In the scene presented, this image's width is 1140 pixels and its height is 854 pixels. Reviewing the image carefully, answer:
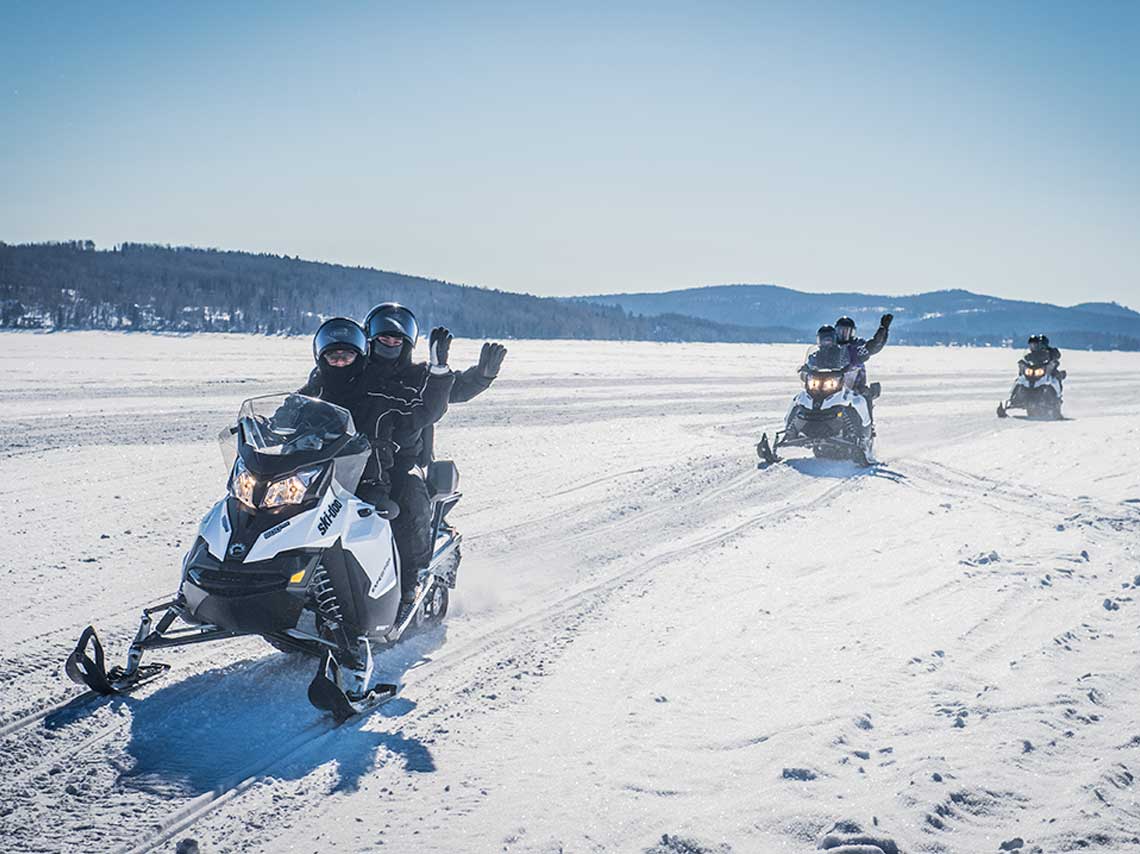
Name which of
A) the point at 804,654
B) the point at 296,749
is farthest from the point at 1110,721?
the point at 296,749

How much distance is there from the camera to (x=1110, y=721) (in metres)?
4.27

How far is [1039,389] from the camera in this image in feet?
67.7

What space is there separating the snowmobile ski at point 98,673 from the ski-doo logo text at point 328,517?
127 centimetres

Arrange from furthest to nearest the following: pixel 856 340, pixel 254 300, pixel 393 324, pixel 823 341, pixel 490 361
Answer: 1. pixel 254 300
2. pixel 856 340
3. pixel 823 341
4. pixel 490 361
5. pixel 393 324

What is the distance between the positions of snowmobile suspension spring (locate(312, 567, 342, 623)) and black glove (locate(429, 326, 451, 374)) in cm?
160

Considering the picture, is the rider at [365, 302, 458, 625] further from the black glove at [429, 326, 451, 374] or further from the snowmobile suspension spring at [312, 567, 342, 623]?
the snowmobile suspension spring at [312, 567, 342, 623]

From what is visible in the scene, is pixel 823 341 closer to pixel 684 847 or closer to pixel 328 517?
pixel 328 517

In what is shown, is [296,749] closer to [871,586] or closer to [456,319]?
[871,586]

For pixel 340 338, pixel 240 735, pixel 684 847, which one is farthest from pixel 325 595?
pixel 684 847

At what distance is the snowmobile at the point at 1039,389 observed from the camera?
20.6 meters

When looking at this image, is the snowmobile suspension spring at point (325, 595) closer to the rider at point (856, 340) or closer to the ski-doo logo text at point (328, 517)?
the ski-doo logo text at point (328, 517)

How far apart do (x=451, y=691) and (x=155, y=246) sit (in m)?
149

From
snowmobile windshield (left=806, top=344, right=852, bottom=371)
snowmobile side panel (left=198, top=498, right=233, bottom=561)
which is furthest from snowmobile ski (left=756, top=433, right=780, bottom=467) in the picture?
snowmobile side panel (left=198, top=498, right=233, bottom=561)

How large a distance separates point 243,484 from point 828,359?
10.8 metres
